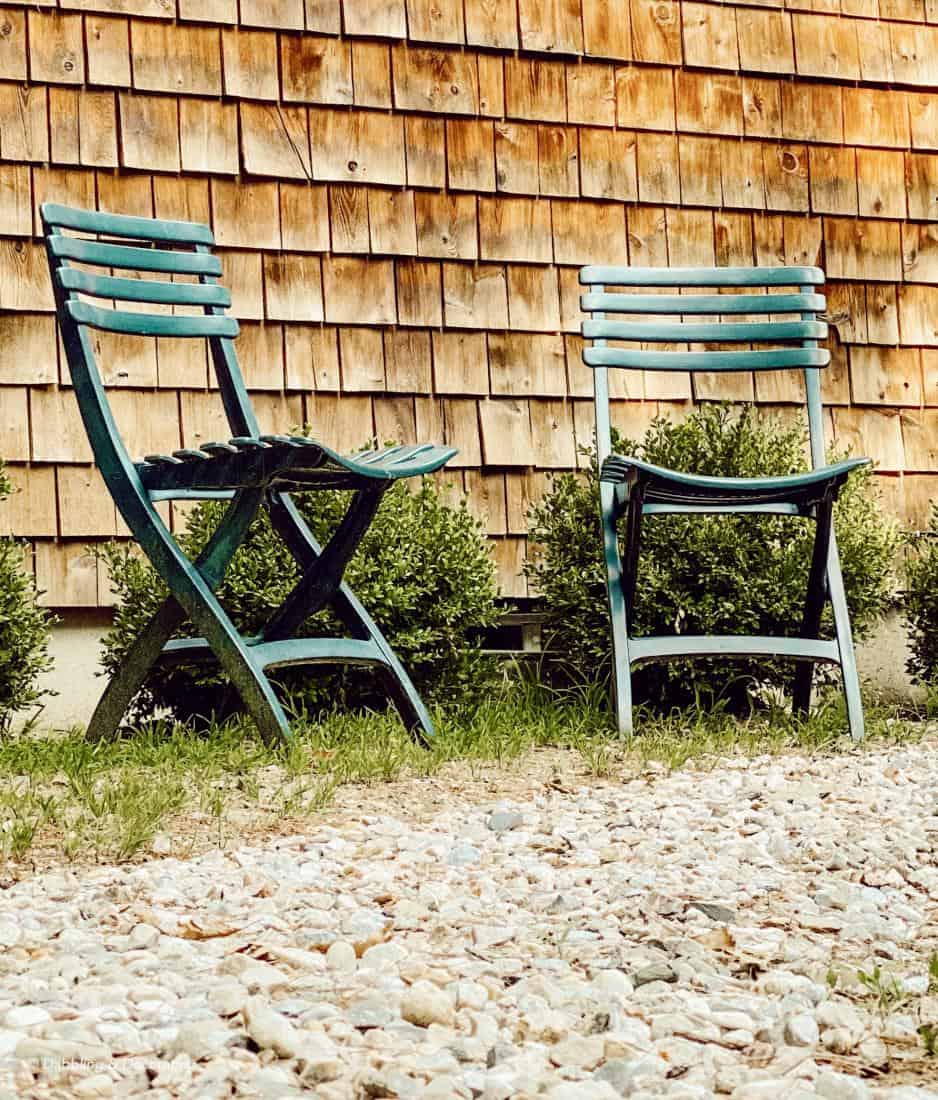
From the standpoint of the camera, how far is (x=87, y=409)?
2.98 m

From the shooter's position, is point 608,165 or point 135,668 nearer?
point 135,668

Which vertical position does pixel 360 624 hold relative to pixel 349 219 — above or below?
below

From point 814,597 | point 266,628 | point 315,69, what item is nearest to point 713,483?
point 814,597

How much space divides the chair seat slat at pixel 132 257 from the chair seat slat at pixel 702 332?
0.96 meters

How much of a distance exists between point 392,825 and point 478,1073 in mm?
1113

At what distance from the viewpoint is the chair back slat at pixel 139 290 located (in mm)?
3053

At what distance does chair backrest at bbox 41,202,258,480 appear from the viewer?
2.97 metres

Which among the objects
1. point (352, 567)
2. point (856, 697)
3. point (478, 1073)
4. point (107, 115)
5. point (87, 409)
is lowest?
point (478, 1073)

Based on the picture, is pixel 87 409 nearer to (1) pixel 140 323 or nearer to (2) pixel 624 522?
(1) pixel 140 323

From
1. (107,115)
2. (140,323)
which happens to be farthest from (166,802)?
(107,115)

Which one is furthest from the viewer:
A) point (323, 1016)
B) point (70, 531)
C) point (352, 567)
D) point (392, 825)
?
point (70, 531)

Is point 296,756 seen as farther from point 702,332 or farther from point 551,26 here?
point 551,26

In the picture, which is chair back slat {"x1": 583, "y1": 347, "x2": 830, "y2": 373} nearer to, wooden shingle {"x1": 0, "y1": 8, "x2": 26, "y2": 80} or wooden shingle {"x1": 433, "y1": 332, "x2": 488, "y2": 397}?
wooden shingle {"x1": 433, "y1": 332, "x2": 488, "y2": 397}

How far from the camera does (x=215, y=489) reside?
121 inches
